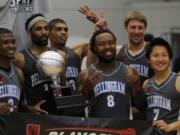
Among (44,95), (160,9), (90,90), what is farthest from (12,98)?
(160,9)

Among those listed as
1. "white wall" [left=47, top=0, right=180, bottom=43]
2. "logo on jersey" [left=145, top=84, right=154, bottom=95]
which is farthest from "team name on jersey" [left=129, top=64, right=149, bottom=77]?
"white wall" [left=47, top=0, right=180, bottom=43]

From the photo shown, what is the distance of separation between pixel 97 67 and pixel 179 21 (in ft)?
21.0

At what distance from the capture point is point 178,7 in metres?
11.5

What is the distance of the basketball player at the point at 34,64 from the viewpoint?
5371 mm

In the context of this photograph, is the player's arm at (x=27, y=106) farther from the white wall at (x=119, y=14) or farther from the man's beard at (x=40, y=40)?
the white wall at (x=119, y=14)

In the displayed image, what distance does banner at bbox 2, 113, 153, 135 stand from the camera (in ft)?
16.1

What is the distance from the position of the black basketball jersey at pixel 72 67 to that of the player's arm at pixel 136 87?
701 mm

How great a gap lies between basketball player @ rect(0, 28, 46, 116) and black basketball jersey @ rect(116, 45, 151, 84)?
3.67ft

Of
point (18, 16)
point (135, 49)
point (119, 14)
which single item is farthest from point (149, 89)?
point (119, 14)

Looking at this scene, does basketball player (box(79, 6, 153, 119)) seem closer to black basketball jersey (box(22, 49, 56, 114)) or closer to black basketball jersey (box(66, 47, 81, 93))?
black basketball jersey (box(66, 47, 81, 93))

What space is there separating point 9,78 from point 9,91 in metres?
0.13

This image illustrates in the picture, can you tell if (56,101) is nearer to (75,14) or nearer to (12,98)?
(12,98)

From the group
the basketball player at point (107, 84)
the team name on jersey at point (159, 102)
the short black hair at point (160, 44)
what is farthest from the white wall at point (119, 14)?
the team name on jersey at point (159, 102)

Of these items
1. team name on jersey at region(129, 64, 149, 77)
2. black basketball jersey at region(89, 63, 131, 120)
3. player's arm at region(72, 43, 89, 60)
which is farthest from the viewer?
player's arm at region(72, 43, 89, 60)
